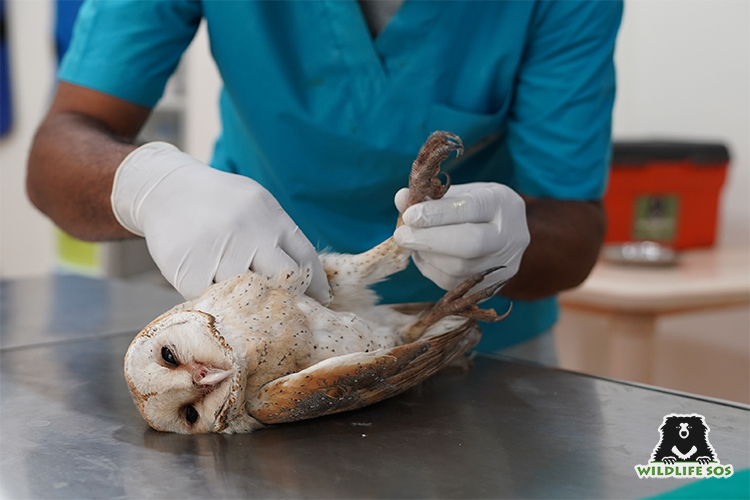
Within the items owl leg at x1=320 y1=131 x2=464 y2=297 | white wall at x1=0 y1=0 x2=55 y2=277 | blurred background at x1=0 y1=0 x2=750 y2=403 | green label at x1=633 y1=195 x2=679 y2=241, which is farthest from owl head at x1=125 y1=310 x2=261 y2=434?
white wall at x1=0 y1=0 x2=55 y2=277

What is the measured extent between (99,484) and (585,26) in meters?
1.09

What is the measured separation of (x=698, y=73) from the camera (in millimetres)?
2854

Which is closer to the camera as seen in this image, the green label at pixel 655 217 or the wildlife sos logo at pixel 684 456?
the wildlife sos logo at pixel 684 456

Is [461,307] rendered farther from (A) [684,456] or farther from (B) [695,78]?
(B) [695,78]

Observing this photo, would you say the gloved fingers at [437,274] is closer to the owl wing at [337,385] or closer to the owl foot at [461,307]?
the owl foot at [461,307]

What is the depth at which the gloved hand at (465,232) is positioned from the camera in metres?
0.96

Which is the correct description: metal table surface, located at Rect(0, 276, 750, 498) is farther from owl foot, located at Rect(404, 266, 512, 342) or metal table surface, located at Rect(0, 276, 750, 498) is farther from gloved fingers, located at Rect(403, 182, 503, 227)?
gloved fingers, located at Rect(403, 182, 503, 227)

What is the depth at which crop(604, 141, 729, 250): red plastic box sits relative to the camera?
2.55 metres

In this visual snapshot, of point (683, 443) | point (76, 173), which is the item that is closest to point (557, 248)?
point (683, 443)

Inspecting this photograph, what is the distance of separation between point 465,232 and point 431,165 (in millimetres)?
113

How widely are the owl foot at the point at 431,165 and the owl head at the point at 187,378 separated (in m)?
0.31

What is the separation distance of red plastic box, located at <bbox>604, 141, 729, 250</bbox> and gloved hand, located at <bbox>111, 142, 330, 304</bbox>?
181cm

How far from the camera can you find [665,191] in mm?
2613

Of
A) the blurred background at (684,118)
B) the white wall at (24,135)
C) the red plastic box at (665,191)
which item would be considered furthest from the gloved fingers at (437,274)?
the white wall at (24,135)
